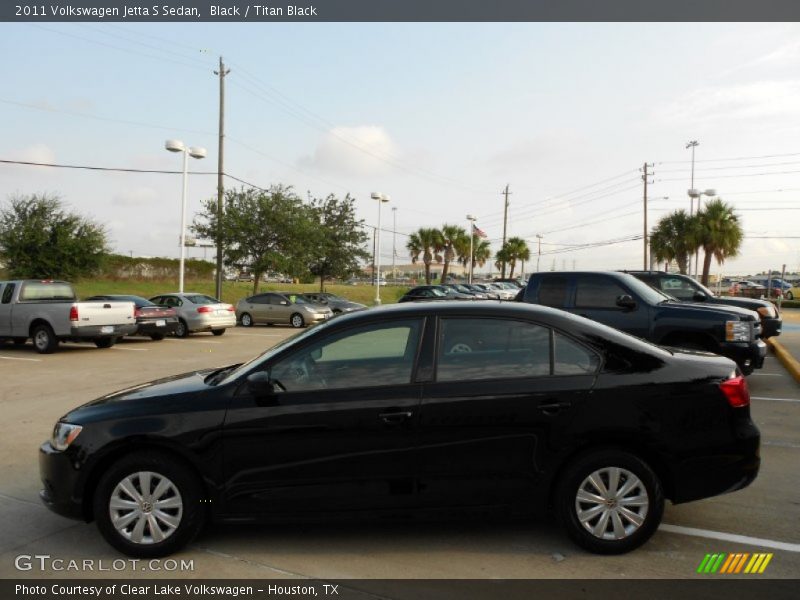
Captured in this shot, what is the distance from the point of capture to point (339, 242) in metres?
39.2

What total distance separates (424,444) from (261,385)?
3.50 ft

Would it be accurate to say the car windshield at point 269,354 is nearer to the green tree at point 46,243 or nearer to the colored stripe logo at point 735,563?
the colored stripe logo at point 735,563

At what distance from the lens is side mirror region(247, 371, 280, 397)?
4094 mm

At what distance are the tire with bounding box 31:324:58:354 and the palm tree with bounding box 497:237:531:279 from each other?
194 ft

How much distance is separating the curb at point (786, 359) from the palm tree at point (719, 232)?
25.9m

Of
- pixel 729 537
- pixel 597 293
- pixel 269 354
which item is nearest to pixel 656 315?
pixel 597 293

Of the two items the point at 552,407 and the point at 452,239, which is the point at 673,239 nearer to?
the point at 452,239

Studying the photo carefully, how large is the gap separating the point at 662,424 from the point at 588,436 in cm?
49

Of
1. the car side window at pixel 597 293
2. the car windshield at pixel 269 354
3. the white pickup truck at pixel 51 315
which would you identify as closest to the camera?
the car windshield at pixel 269 354

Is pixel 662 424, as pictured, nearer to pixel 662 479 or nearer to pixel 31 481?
pixel 662 479

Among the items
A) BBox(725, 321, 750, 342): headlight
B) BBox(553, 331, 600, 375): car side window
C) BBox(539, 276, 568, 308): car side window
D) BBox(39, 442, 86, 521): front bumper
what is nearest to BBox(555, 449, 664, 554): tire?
BBox(553, 331, 600, 375): car side window

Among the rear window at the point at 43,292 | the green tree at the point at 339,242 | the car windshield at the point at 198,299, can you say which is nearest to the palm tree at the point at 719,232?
the green tree at the point at 339,242

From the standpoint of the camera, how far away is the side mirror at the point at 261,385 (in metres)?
4.09

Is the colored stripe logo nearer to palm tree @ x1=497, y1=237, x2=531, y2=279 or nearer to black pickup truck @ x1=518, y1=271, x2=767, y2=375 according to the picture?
black pickup truck @ x1=518, y1=271, x2=767, y2=375
